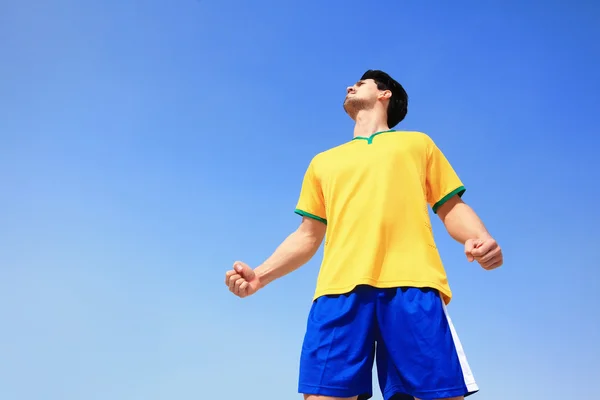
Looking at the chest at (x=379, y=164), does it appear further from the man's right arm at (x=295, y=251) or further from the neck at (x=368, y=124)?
the man's right arm at (x=295, y=251)

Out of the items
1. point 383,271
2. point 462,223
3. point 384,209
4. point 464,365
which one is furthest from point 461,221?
point 464,365

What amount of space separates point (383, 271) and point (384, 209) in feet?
1.27

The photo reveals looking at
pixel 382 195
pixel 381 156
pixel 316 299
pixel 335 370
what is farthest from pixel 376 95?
pixel 335 370

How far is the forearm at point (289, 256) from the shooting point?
400 cm

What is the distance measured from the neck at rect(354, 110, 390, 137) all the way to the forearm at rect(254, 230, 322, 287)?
84 cm

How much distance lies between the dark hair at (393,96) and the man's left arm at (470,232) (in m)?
0.89

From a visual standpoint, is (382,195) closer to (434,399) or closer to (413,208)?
(413,208)

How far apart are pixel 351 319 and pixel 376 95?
180 cm

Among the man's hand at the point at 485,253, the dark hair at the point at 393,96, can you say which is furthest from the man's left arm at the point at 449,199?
the dark hair at the point at 393,96

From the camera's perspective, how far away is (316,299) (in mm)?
3586

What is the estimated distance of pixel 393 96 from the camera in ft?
14.5

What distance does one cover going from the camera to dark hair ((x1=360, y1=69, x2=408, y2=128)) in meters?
4.40

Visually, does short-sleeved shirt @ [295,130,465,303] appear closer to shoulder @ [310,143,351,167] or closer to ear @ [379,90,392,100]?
shoulder @ [310,143,351,167]

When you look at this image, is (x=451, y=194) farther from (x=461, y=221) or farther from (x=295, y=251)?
(x=295, y=251)
